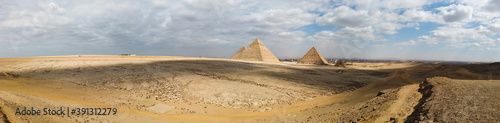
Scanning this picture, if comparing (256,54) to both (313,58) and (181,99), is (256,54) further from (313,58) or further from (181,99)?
(181,99)

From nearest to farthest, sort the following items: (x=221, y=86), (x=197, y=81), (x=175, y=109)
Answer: (x=175, y=109)
(x=221, y=86)
(x=197, y=81)

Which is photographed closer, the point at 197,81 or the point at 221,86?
the point at 221,86

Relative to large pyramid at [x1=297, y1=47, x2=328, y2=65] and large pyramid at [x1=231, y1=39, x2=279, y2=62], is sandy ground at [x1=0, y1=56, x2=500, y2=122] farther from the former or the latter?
large pyramid at [x1=231, y1=39, x2=279, y2=62]

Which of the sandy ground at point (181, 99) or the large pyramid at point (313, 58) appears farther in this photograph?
the large pyramid at point (313, 58)

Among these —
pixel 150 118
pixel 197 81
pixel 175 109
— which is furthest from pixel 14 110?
pixel 197 81

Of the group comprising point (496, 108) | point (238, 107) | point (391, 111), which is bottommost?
point (238, 107)

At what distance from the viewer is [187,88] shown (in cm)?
905

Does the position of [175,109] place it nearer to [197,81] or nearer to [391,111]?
[197,81]

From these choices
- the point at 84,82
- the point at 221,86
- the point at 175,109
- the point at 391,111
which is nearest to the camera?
the point at 391,111

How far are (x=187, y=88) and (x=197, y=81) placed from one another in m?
1.30

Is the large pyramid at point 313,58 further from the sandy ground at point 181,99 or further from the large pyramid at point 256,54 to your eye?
the sandy ground at point 181,99

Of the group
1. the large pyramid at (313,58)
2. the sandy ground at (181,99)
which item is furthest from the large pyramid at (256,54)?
the sandy ground at (181,99)

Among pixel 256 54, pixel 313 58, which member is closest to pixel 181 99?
pixel 256 54

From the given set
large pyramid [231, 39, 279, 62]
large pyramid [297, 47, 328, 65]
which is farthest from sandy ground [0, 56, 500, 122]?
large pyramid [231, 39, 279, 62]
